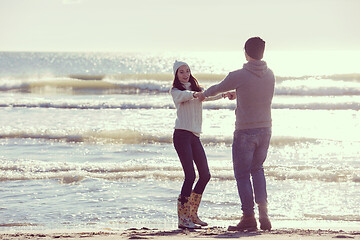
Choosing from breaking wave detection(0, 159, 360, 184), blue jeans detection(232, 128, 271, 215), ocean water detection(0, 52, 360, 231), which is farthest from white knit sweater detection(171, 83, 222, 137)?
breaking wave detection(0, 159, 360, 184)

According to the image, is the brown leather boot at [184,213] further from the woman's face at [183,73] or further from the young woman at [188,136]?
the woman's face at [183,73]

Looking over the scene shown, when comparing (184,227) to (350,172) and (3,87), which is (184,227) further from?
(3,87)

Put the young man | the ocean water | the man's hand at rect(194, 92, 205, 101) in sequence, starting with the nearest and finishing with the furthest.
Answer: the young man
the man's hand at rect(194, 92, 205, 101)
the ocean water

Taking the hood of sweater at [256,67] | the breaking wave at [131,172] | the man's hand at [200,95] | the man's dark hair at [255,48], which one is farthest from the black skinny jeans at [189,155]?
the breaking wave at [131,172]

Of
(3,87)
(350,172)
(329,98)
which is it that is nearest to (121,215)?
(350,172)

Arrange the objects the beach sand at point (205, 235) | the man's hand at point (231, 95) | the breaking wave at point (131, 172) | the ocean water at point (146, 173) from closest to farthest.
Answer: the beach sand at point (205, 235)
the man's hand at point (231, 95)
the ocean water at point (146, 173)
the breaking wave at point (131, 172)

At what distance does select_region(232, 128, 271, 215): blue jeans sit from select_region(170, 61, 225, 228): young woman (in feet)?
1.45

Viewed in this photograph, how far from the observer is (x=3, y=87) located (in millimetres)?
38250

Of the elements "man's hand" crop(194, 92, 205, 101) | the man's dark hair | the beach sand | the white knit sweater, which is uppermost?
the man's dark hair

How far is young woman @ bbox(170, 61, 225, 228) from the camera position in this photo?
591cm

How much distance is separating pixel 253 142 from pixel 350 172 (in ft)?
15.0

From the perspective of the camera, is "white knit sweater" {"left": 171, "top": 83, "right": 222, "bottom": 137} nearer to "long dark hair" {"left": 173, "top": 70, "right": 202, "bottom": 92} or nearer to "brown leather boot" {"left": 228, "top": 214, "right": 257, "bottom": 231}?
"long dark hair" {"left": 173, "top": 70, "right": 202, "bottom": 92}

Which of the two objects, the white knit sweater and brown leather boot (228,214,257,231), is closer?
brown leather boot (228,214,257,231)

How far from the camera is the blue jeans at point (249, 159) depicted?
5.67 metres
